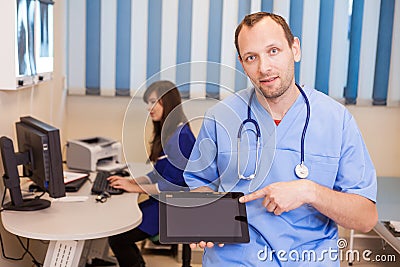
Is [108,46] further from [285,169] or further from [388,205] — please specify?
[285,169]

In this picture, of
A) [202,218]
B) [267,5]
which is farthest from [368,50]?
[202,218]

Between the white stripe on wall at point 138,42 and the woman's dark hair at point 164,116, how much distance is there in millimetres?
1918

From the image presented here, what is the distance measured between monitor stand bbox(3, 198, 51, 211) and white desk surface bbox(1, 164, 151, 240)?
17 millimetres

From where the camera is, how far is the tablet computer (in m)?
1.39

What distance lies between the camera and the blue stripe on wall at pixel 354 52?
345cm

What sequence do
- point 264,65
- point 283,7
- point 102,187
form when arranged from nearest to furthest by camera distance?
point 264,65, point 102,187, point 283,7

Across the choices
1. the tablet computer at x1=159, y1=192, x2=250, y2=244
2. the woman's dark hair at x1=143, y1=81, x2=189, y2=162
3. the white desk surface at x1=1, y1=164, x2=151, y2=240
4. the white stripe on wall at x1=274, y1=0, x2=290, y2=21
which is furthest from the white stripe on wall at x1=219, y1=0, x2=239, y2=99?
the tablet computer at x1=159, y1=192, x2=250, y2=244

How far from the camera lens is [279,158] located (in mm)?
1507

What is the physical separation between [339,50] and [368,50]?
0.17 m

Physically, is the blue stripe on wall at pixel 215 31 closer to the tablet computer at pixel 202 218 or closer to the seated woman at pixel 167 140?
the seated woman at pixel 167 140

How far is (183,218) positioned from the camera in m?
1.42

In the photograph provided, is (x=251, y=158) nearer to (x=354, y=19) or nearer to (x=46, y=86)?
(x=46, y=86)

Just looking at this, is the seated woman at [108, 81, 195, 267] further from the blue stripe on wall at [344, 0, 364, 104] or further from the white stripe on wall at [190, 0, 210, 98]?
the blue stripe on wall at [344, 0, 364, 104]

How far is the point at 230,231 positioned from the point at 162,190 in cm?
21
